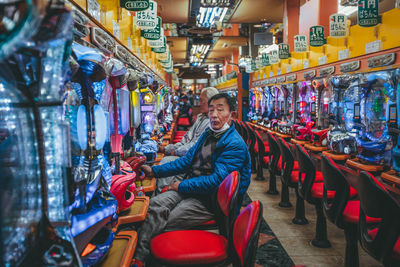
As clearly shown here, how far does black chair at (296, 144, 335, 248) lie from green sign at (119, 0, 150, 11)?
2.08 m

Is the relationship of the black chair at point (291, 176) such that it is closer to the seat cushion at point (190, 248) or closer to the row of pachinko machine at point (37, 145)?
the seat cushion at point (190, 248)

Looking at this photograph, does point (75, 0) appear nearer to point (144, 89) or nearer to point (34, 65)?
point (34, 65)

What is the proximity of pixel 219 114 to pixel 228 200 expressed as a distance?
0.83 metres

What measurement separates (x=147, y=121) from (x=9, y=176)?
9.01 feet

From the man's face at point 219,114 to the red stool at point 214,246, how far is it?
0.90 m

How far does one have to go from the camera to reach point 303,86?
618 centimetres

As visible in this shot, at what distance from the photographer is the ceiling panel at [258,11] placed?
26.6 feet

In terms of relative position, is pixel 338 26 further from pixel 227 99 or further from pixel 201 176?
pixel 201 176

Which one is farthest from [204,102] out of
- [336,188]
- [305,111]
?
[305,111]

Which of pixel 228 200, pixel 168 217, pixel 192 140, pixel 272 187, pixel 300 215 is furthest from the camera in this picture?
pixel 272 187

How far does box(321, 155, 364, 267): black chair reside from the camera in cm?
222

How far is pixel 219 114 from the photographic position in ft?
7.84

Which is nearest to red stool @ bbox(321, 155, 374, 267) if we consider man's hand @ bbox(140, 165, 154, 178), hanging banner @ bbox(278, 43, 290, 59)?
man's hand @ bbox(140, 165, 154, 178)

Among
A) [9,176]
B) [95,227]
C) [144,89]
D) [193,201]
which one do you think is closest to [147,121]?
[144,89]
